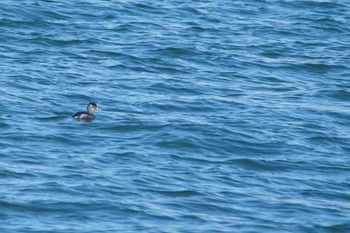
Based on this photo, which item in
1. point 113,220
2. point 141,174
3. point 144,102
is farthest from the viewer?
point 144,102

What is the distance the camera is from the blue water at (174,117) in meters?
16.1

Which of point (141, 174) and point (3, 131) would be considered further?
point (3, 131)

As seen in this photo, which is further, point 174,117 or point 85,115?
point 174,117

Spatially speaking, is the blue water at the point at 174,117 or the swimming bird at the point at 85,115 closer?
the blue water at the point at 174,117

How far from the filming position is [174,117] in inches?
839

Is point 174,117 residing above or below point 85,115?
below

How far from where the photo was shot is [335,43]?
95.7 feet

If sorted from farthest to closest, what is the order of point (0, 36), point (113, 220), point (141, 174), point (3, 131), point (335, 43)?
point (335, 43) < point (0, 36) < point (3, 131) < point (141, 174) < point (113, 220)

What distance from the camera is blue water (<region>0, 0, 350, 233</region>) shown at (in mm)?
16078

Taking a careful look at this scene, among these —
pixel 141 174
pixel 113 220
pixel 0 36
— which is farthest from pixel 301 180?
pixel 0 36

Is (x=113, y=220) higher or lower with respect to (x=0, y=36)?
lower

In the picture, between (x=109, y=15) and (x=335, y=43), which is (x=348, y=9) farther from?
(x=109, y=15)

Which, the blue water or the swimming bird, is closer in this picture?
the blue water

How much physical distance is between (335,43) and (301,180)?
1178cm
